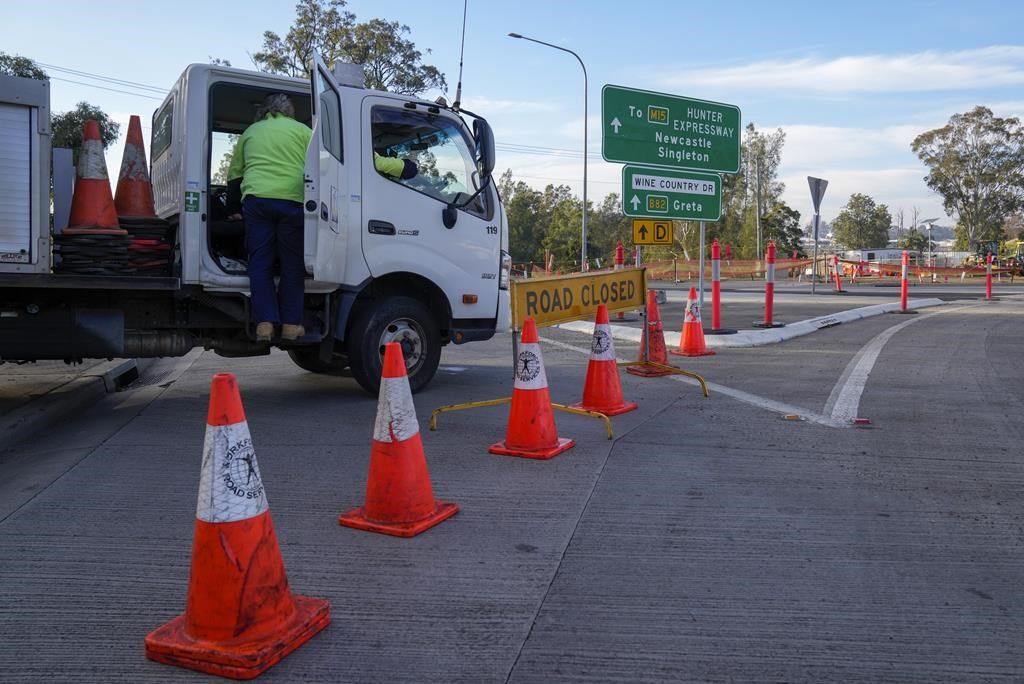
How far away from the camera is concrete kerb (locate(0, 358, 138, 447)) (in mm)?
6266

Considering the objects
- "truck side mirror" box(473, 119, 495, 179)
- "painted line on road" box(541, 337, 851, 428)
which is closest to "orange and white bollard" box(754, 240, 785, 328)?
"painted line on road" box(541, 337, 851, 428)

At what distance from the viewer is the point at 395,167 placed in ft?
23.3

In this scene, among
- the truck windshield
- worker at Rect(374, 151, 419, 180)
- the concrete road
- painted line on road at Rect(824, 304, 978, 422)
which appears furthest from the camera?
the truck windshield

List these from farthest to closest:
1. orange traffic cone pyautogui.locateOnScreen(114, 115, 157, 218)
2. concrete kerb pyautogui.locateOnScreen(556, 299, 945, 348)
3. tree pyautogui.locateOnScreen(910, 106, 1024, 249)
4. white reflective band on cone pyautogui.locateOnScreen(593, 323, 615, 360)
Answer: tree pyautogui.locateOnScreen(910, 106, 1024, 249) → concrete kerb pyautogui.locateOnScreen(556, 299, 945, 348) → orange traffic cone pyautogui.locateOnScreen(114, 115, 157, 218) → white reflective band on cone pyautogui.locateOnScreen(593, 323, 615, 360)

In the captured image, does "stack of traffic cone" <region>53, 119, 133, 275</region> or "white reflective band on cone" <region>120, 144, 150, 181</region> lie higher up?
"white reflective band on cone" <region>120, 144, 150, 181</region>

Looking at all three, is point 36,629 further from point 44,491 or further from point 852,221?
point 852,221

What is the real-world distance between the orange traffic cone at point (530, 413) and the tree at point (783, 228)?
71516mm

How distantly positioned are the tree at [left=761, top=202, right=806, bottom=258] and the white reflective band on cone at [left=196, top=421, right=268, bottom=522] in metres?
74.3

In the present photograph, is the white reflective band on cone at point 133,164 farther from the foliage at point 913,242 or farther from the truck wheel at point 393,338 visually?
the foliage at point 913,242

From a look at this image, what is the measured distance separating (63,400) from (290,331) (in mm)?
2215

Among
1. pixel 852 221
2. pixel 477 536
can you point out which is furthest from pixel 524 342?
pixel 852 221

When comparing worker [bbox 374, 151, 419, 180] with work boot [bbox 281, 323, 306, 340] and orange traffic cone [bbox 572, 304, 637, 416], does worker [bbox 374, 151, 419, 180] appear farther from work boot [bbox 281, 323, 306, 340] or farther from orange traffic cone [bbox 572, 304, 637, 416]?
orange traffic cone [bbox 572, 304, 637, 416]

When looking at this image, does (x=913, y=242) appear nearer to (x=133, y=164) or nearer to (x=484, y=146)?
(x=484, y=146)

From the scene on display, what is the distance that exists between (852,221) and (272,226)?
108219 millimetres
